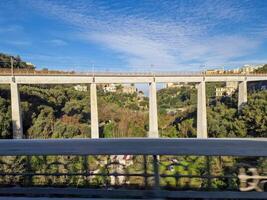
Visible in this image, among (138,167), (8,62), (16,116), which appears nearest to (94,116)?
(16,116)

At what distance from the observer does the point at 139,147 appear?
8.49 ft

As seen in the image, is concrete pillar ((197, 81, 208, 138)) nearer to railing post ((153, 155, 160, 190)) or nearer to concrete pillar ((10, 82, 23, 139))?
concrete pillar ((10, 82, 23, 139))

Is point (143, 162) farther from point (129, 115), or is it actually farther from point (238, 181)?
point (129, 115)

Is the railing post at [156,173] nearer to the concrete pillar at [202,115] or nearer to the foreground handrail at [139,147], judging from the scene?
the foreground handrail at [139,147]

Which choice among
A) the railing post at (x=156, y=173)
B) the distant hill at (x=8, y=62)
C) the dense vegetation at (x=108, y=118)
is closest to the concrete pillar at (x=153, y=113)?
the dense vegetation at (x=108, y=118)

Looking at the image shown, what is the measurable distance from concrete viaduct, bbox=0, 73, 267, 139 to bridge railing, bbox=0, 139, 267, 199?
32.1m

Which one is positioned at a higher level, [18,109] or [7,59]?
[7,59]

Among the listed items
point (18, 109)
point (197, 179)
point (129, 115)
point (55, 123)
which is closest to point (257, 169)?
point (197, 179)

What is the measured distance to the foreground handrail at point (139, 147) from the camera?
8.09ft

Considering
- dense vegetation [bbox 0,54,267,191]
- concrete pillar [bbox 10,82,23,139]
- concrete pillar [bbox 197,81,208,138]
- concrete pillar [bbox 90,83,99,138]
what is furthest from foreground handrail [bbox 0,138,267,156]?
concrete pillar [bbox 197,81,208,138]

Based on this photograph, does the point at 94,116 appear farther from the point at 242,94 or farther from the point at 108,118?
the point at 242,94

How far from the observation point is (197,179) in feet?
8.66

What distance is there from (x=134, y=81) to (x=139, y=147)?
4026cm

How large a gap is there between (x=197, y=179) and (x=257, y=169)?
0.46m
